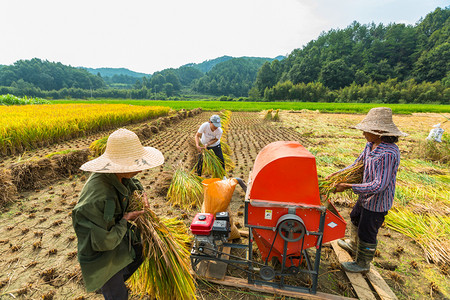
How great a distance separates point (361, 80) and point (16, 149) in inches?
2974

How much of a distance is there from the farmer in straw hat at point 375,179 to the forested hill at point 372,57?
63591mm

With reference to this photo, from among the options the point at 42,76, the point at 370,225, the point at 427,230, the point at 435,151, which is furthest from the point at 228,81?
the point at 370,225

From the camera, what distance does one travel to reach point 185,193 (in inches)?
148

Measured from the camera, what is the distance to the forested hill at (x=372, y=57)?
184 ft

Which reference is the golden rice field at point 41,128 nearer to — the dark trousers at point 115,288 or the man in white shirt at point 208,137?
the man in white shirt at point 208,137

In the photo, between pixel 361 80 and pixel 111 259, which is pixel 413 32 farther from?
pixel 111 259

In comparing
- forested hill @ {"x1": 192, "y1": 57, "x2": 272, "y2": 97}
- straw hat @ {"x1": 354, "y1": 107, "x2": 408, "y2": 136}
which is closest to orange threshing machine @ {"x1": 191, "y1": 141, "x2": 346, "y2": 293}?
straw hat @ {"x1": 354, "y1": 107, "x2": 408, "y2": 136}

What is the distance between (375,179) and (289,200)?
89cm

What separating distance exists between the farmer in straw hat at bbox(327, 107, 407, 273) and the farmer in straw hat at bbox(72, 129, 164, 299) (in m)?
2.07

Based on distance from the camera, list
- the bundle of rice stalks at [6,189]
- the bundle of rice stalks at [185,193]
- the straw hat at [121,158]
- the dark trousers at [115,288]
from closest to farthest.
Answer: the straw hat at [121,158]
the dark trousers at [115,288]
the bundle of rice stalks at [6,189]
the bundle of rice stalks at [185,193]

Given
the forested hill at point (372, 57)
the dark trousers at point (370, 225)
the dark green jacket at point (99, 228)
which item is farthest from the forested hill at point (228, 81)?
the dark green jacket at point (99, 228)

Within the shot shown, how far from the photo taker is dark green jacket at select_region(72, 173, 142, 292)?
1.27 metres

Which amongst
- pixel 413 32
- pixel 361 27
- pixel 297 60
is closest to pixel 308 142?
pixel 297 60

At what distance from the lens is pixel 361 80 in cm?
6034
